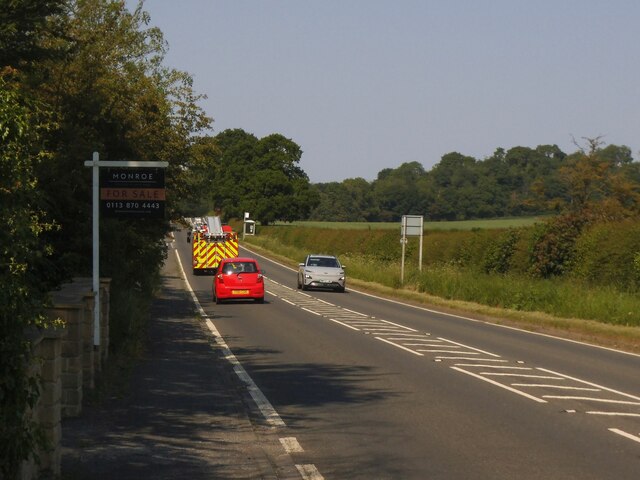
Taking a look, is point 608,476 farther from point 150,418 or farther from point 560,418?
point 150,418

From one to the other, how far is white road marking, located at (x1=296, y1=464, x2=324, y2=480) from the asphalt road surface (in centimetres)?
2

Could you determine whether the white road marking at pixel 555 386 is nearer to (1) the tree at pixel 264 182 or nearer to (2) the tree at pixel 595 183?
(2) the tree at pixel 595 183

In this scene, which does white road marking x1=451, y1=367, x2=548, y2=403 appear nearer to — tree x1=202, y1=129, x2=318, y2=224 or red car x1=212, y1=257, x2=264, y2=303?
red car x1=212, y1=257, x2=264, y2=303

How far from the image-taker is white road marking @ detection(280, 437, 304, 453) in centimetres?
1027

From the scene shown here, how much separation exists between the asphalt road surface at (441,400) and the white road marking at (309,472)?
19 mm

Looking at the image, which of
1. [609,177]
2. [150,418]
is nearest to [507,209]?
[609,177]

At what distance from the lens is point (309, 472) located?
9195 millimetres

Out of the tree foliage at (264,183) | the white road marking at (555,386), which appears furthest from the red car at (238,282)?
the tree foliage at (264,183)

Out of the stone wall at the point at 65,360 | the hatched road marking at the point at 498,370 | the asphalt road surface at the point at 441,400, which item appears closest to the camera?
the stone wall at the point at 65,360

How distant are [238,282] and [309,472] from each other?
27.4 meters

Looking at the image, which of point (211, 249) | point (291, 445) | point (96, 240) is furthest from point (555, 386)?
point (211, 249)

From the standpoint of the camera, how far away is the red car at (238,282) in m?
36.3

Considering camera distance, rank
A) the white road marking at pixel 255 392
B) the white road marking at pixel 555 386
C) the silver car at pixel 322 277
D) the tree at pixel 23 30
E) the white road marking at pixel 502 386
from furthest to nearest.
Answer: the silver car at pixel 322 277
the tree at pixel 23 30
the white road marking at pixel 555 386
the white road marking at pixel 502 386
the white road marking at pixel 255 392

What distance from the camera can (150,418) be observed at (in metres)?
11.9
